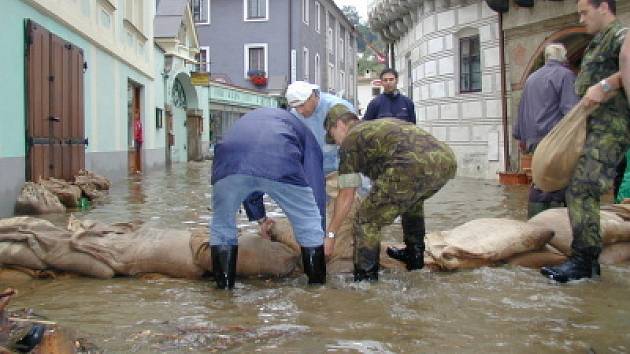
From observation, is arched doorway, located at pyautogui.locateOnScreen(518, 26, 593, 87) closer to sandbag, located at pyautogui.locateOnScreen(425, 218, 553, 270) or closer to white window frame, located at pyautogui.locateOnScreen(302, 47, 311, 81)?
sandbag, located at pyautogui.locateOnScreen(425, 218, 553, 270)

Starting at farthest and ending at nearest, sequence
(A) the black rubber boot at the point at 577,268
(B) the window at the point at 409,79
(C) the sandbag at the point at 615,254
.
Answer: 1. (B) the window at the point at 409,79
2. (C) the sandbag at the point at 615,254
3. (A) the black rubber boot at the point at 577,268

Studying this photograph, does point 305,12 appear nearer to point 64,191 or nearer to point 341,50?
point 341,50

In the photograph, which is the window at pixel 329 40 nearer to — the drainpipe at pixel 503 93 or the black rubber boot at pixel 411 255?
the drainpipe at pixel 503 93

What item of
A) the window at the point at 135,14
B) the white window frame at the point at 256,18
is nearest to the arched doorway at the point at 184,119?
the window at the point at 135,14

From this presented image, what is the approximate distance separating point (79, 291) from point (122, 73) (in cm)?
1058

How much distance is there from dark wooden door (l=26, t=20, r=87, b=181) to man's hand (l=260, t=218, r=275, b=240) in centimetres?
471

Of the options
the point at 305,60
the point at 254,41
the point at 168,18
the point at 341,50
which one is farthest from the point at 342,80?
the point at 168,18

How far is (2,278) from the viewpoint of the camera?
164 inches

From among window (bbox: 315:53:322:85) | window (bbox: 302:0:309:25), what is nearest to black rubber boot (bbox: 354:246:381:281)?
window (bbox: 302:0:309:25)

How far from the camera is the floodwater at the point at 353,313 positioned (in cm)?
282

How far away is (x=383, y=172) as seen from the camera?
13.3 ft

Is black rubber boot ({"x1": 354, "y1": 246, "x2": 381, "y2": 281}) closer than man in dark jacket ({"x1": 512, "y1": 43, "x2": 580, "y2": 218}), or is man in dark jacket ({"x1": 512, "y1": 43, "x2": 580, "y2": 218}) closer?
black rubber boot ({"x1": 354, "y1": 246, "x2": 381, "y2": 281})

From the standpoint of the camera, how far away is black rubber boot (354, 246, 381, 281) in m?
4.05

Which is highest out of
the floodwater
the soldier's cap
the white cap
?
the white cap
